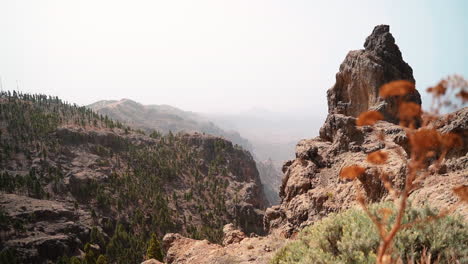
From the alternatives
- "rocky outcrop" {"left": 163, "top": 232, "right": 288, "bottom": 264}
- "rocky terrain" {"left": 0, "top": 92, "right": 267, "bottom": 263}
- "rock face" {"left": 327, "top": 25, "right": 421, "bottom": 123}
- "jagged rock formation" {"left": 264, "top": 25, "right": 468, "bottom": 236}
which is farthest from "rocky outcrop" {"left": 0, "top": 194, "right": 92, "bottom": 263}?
"rock face" {"left": 327, "top": 25, "right": 421, "bottom": 123}

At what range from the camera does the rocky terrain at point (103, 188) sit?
7975 cm

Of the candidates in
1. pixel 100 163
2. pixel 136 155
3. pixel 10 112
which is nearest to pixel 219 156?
pixel 136 155

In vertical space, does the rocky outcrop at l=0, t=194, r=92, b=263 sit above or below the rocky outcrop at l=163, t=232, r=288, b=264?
below

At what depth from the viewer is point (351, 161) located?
68.9ft

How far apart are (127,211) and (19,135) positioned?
180 feet

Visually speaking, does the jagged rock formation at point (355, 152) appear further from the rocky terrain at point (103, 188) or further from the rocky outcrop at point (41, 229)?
the rocky outcrop at point (41, 229)

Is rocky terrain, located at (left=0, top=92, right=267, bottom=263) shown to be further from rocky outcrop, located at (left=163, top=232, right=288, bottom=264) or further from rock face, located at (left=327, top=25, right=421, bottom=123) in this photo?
rock face, located at (left=327, top=25, right=421, bottom=123)

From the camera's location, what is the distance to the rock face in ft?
99.2

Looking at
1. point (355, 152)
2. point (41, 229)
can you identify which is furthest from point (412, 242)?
point (41, 229)

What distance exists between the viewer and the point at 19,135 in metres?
118

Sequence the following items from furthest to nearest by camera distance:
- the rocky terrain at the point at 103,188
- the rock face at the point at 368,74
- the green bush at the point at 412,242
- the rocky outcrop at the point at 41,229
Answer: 1. the rocky terrain at the point at 103,188
2. the rocky outcrop at the point at 41,229
3. the rock face at the point at 368,74
4. the green bush at the point at 412,242

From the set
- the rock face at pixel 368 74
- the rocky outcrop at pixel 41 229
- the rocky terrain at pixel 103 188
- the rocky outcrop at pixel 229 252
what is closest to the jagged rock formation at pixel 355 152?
the rock face at pixel 368 74

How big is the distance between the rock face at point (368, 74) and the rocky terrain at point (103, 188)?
60.5m

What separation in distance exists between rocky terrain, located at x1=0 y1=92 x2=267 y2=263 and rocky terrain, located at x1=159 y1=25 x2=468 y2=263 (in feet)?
189
